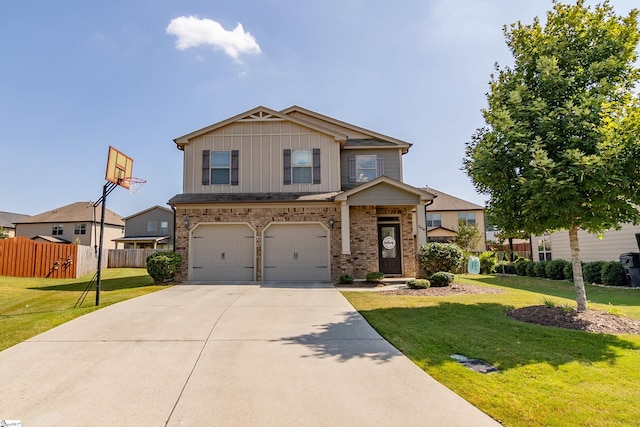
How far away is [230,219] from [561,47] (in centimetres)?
1187

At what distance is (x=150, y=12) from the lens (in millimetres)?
10211

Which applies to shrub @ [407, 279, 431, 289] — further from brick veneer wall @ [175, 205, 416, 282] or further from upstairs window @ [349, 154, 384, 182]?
upstairs window @ [349, 154, 384, 182]

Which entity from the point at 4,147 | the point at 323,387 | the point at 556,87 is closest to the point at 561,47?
the point at 556,87

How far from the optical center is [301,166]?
15617 mm

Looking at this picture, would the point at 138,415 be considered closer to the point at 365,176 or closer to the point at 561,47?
the point at 561,47

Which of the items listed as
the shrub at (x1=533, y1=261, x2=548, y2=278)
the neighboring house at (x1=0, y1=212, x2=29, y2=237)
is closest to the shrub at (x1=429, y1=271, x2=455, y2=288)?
the shrub at (x1=533, y1=261, x2=548, y2=278)

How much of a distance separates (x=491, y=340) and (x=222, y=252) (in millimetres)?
11166

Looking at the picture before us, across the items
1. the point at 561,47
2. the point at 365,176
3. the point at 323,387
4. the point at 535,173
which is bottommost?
the point at 323,387

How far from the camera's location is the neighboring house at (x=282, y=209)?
47.1 ft

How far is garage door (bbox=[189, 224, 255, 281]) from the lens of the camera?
47.5ft

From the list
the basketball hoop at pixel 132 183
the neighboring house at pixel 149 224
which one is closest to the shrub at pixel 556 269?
the basketball hoop at pixel 132 183

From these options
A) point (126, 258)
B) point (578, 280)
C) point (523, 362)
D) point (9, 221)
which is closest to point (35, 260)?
point (126, 258)

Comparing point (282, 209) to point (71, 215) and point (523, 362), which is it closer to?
point (523, 362)

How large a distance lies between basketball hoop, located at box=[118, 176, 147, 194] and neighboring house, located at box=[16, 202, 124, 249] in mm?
31676
